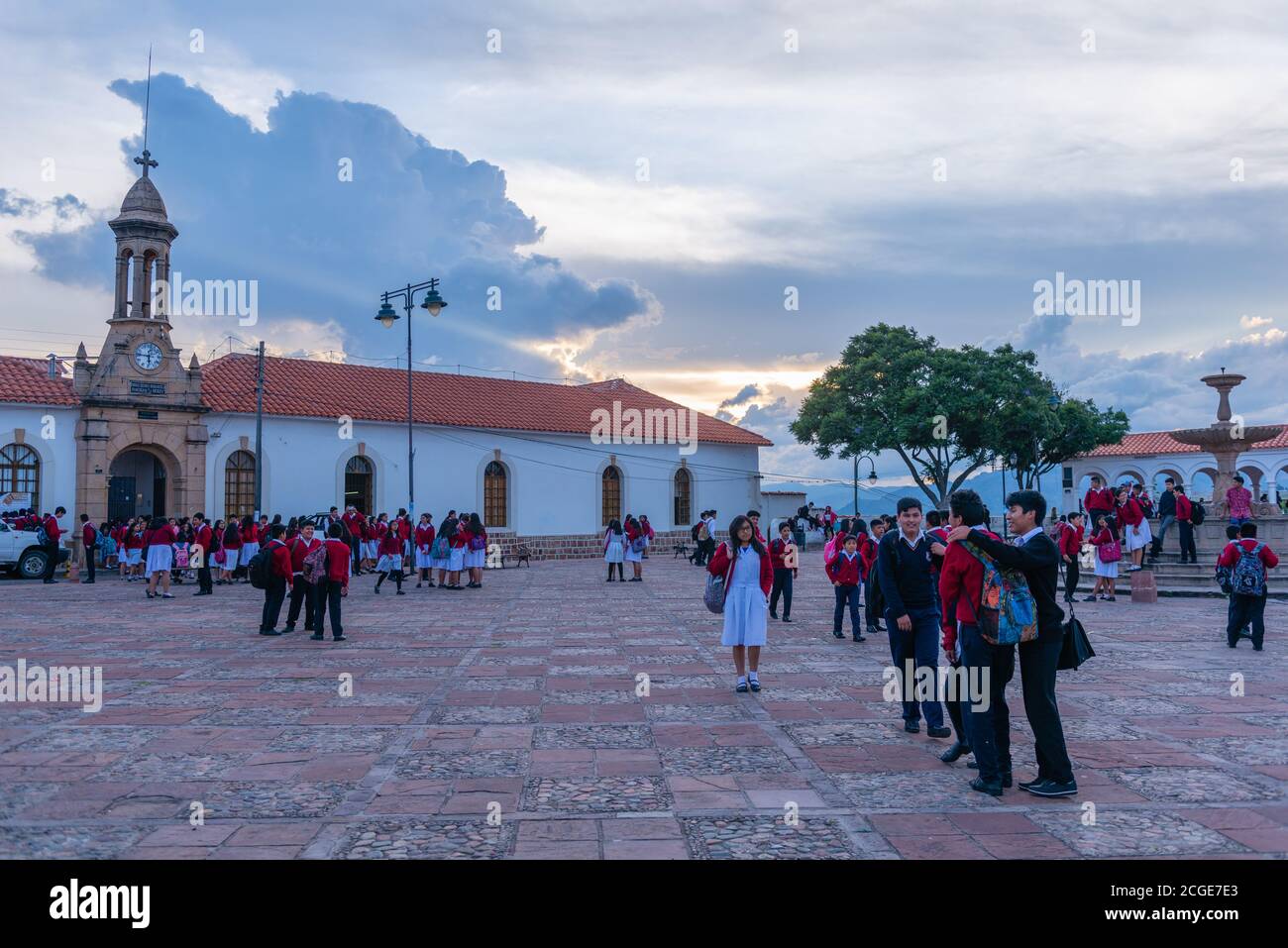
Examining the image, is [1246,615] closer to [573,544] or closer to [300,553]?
[300,553]

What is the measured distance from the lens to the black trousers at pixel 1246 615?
1075cm

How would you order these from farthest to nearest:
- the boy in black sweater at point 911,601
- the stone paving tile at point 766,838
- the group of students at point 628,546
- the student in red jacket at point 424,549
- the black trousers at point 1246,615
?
the group of students at point 628,546 < the student in red jacket at point 424,549 < the black trousers at point 1246,615 < the boy in black sweater at point 911,601 < the stone paving tile at point 766,838

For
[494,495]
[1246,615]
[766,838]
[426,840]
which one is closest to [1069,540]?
[1246,615]

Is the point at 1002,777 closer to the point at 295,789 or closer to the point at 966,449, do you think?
the point at 295,789

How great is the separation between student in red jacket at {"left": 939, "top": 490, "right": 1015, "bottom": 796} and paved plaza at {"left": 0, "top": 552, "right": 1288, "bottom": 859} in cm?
21

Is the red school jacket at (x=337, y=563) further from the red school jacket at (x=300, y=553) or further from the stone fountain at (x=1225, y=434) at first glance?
the stone fountain at (x=1225, y=434)

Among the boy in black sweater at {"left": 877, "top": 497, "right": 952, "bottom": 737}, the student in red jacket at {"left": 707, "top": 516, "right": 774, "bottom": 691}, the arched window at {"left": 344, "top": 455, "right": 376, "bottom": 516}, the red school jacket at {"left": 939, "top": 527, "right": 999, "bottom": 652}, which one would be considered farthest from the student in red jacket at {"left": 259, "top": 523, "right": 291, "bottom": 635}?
the arched window at {"left": 344, "top": 455, "right": 376, "bottom": 516}

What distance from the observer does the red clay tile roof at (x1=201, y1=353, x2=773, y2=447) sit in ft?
96.0

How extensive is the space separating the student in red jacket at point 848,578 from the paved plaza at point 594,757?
0.48 m

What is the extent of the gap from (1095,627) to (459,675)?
8.88 metres

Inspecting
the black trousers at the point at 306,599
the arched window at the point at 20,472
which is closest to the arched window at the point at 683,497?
the arched window at the point at 20,472

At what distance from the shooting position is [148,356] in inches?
1038

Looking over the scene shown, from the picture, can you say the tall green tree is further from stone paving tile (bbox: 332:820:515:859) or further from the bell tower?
stone paving tile (bbox: 332:820:515:859)
